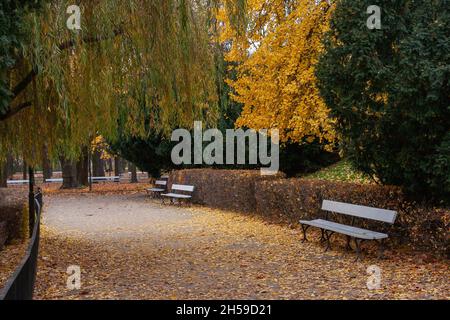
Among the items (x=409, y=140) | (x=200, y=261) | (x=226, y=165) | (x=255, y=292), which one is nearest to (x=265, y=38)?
(x=409, y=140)

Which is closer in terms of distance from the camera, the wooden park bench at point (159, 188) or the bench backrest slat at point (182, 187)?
the bench backrest slat at point (182, 187)

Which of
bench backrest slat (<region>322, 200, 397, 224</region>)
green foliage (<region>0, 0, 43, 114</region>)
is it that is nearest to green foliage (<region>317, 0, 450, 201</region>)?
bench backrest slat (<region>322, 200, 397, 224</region>)

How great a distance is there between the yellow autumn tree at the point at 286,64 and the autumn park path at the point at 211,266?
265cm

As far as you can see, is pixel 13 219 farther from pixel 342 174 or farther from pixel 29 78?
pixel 342 174

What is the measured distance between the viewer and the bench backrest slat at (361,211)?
24.3ft

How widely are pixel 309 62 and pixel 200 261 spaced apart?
5719mm

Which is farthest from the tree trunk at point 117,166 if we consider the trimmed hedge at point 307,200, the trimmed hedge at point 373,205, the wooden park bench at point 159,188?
the trimmed hedge at point 373,205

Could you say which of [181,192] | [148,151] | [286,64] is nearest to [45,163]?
[286,64]

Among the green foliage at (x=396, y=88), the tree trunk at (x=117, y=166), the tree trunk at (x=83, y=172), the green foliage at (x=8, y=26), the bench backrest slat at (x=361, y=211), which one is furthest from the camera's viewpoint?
the tree trunk at (x=117, y=166)

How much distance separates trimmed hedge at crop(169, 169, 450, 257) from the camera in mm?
7168

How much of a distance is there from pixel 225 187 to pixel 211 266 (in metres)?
7.96

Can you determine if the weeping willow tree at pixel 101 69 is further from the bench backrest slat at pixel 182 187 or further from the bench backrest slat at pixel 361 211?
the bench backrest slat at pixel 182 187

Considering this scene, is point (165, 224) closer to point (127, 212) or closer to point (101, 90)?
point (127, 212)

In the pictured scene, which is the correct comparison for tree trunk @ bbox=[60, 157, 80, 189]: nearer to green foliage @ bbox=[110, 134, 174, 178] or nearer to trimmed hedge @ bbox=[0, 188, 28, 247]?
green foliage @ bbox=[110, 134, 174, 178]
